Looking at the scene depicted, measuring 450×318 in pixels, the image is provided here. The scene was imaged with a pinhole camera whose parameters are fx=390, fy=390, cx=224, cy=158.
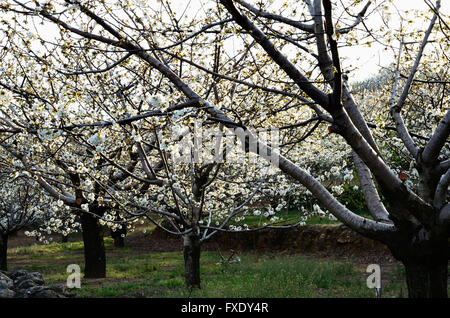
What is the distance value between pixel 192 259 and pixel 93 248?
15.9 feet

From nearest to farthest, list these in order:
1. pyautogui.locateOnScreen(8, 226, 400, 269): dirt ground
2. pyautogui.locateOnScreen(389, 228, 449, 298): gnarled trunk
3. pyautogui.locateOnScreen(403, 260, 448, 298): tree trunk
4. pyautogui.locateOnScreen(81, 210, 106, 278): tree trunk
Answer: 1. pyautogui.locateOnScreen(389, 228, 449, 298): gnarled trunk
2. pyautogui.locateOnScreen(403, 260, 448, 298): tree trunk
3. pyautogui.locateOnScreen(81, 210, 106, 278): tree trunk
4. pyautogui.locateOnScreen(8, 226, 400, 269): dirt ground

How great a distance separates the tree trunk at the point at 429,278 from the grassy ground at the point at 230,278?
136 centimetres

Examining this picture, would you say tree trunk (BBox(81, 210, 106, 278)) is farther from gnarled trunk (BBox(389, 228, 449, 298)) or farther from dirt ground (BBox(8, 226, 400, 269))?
gnarled trunk (BBox(389, 228, 449, 298))

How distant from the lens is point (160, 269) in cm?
1411

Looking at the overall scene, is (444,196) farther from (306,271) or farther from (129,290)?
(129,290)

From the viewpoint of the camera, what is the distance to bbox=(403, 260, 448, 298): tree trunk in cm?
429

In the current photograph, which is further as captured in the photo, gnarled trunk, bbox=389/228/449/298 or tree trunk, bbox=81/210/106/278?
tree trunk, bbox=81/210/106/278

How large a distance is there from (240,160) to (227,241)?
11.2 metres

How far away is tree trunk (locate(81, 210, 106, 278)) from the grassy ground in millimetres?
467

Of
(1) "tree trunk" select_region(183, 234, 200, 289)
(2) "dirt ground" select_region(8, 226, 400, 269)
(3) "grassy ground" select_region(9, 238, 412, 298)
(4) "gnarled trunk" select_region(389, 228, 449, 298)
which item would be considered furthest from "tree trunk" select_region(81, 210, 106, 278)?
(4) "gnarled trunk" select_region(389, 228, 449, 298)

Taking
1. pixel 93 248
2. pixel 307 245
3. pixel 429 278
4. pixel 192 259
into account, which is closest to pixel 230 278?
pixel 192 259

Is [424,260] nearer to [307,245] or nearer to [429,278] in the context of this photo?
[429,278]

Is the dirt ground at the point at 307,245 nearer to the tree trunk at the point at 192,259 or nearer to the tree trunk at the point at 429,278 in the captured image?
the tree trunk at the point at 192,259

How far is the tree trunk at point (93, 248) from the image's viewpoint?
1203 centimetres
